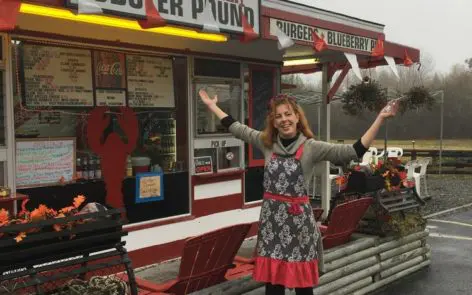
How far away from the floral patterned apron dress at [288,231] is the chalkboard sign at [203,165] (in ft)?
8.26

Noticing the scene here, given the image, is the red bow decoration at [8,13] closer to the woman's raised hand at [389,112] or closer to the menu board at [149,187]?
the woman's raised hand at [389,112]

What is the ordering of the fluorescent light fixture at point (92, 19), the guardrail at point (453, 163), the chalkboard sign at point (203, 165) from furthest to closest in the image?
the guardrail at point (453, 163)
the chalkboard sign at point (203, 165)
the fluorescent light fixture at point (92, 19)

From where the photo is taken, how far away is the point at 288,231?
3512 mm

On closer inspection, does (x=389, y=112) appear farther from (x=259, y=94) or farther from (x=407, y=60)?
(x=407, y=60)

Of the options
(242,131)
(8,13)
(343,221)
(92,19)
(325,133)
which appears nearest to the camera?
(8,13)

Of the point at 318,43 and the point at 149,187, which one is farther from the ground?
the point at 318,43

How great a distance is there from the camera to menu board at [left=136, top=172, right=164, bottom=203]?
5.45 metres

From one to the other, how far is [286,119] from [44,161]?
7.70ft

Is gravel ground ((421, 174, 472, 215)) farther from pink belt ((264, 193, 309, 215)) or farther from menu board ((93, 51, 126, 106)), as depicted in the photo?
pink belt ((264, 193, 309, 215))

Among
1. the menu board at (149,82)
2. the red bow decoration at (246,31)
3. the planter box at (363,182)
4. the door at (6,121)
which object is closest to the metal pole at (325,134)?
the planter box at (363,182)

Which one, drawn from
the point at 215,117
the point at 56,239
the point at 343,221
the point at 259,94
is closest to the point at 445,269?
the point at 343,221

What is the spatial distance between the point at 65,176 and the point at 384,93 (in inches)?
205

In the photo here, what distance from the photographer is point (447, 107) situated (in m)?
42.5

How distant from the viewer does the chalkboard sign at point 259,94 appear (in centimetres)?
682
